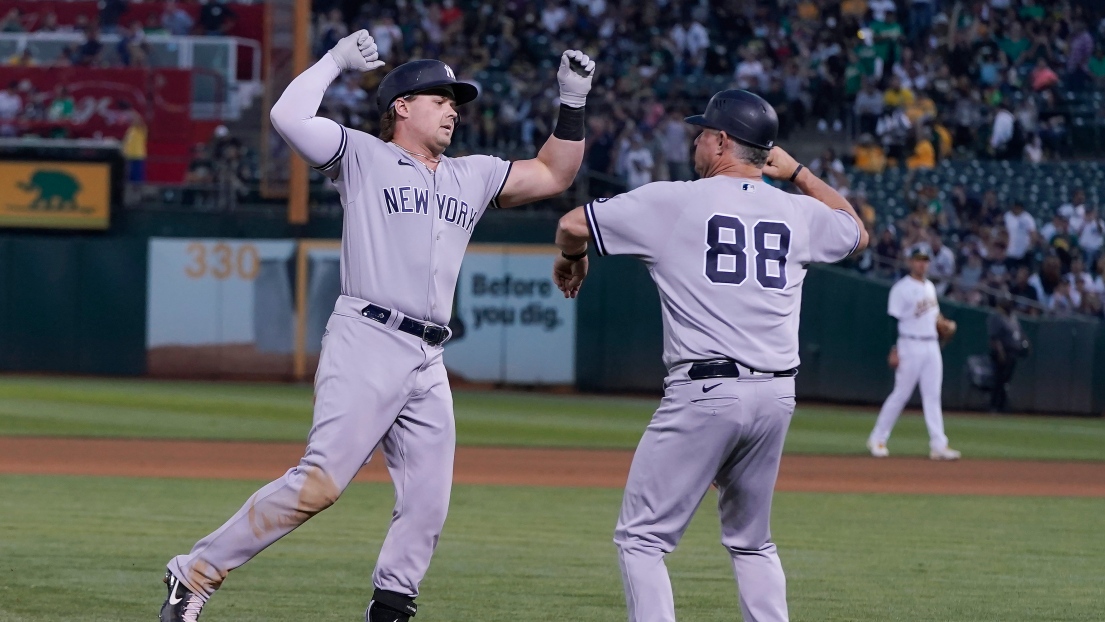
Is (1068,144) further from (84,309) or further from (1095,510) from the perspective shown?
(84,309)

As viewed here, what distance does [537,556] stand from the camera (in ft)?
26.2

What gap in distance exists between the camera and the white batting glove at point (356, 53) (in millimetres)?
5223

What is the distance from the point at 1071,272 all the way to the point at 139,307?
13.9 meters

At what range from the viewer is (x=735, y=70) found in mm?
25672

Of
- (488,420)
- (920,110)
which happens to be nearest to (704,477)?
(488,420)

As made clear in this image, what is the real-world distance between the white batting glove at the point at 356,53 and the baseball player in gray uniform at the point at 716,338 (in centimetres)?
108

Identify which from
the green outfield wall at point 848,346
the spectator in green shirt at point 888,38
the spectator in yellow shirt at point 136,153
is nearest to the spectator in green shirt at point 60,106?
the spectator in yellow shirt at point 136,153

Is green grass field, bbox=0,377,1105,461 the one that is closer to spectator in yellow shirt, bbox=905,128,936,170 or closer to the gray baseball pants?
spectator in yellow shirt, bbox=905,128,936,170

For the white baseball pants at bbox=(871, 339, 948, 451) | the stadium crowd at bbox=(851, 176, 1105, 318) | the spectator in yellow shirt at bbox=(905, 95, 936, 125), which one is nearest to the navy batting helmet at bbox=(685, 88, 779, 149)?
the white baseball pants at bbox=(871, 339, 948, 451)

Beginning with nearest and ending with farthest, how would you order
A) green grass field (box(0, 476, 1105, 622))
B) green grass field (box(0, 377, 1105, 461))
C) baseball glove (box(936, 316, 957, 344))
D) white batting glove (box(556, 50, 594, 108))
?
white batting glove (box(556, 50, 594, 108)) < green grass field (box(0, 476, 1105, 622)) < baseball glove (box(936, 316, 957, 344)) < green grass field (box(0, 377, 1105, 461))

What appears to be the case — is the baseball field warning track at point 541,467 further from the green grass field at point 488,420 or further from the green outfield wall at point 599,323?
the green outfield wall at point 599,323

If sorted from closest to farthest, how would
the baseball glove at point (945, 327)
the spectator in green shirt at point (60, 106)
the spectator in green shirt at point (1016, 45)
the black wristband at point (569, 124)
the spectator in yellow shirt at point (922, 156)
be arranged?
the black wristband at point (569, 124) → the baseball glove at point (945, 327) → the spectator in yellow shirt at point (922, 156) → the spectator in green shirt at point (60, 106) → the spectator in green shirt at point (1016, 45)

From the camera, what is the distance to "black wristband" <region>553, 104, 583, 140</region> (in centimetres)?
534

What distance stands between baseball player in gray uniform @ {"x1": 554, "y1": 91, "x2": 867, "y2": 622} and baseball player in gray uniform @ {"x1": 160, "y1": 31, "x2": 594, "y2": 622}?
64 centimetres
